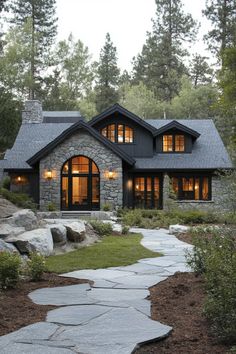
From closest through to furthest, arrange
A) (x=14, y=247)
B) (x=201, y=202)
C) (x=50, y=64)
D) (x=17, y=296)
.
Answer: (x=17, y=296), (x=14, y=247), (x=201, y=202), (x=50, y=64)

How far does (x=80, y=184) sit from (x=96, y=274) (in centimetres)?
1591

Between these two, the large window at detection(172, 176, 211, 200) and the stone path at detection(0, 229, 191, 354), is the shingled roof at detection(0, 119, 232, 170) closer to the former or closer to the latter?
the large window at detection(172, 176, 211, 200)

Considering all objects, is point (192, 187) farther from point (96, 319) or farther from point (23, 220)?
point (96, 319)

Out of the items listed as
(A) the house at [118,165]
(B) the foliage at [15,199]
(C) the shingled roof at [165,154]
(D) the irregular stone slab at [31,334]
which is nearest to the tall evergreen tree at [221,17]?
(C) the shingled roof at [165,154]

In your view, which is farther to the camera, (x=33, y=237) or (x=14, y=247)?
(x=33, y=237)

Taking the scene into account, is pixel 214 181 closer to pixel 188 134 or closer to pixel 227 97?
pixel 188 134

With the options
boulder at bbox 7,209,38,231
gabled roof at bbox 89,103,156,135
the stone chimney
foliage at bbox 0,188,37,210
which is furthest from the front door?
boulder at bbox 7,209,38,231

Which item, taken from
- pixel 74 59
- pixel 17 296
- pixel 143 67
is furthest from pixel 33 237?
pixel 143 67

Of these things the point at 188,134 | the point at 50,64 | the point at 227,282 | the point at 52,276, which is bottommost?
the point at 52,276

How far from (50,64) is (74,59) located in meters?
3.74

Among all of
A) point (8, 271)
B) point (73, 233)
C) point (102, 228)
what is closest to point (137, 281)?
point (8, 271)

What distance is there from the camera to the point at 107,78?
177ft

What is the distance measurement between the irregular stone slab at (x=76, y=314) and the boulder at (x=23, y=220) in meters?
5.29

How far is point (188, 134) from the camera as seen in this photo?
25.1 metres
